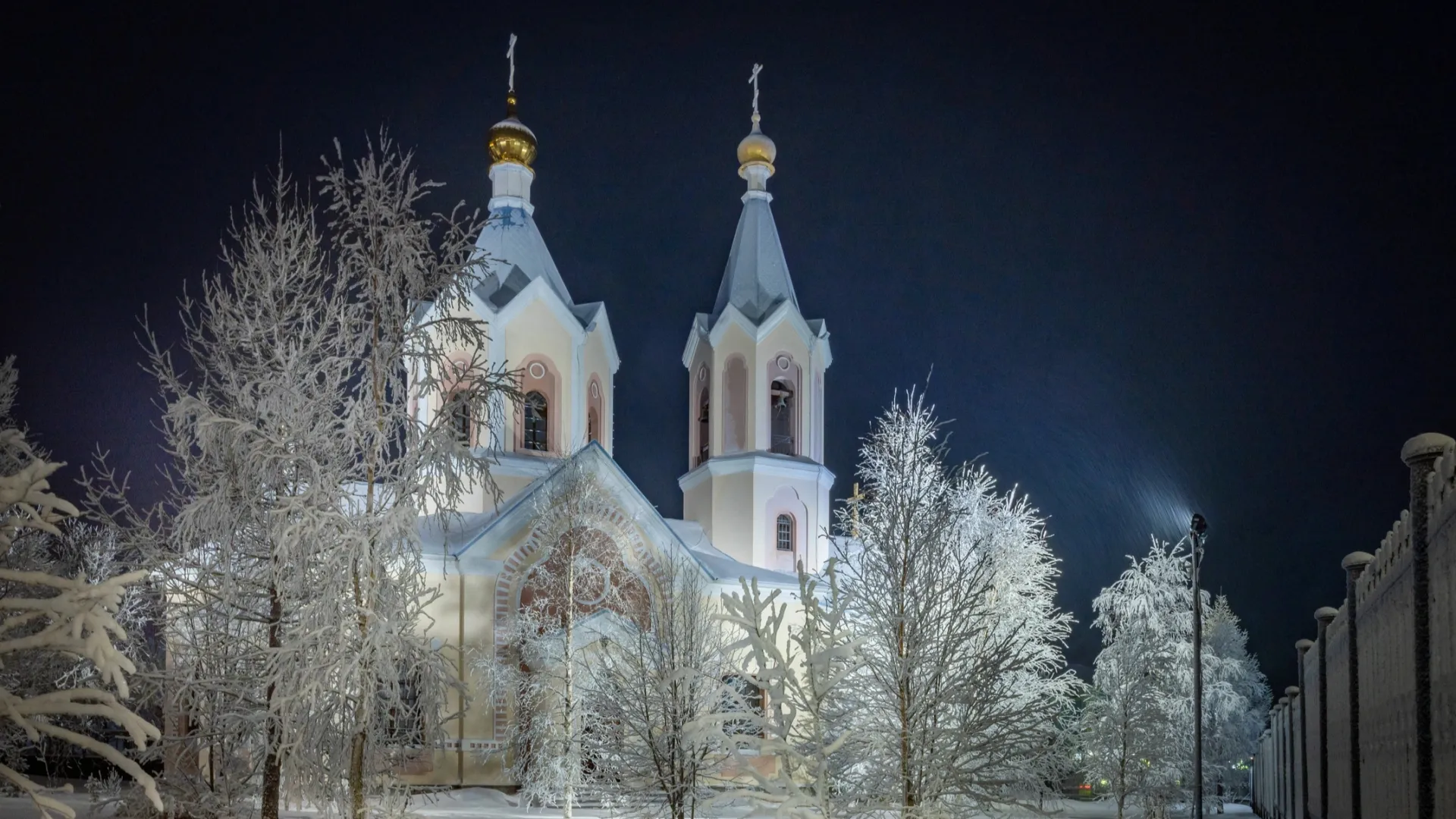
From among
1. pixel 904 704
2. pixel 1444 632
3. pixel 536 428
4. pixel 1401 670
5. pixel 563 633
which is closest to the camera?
pixel 1444 632

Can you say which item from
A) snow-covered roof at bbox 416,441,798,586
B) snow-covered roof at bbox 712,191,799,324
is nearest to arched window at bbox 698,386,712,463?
snow-covered roof at bbox 712,191,799,324

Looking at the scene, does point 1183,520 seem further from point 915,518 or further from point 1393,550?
point 1393,550

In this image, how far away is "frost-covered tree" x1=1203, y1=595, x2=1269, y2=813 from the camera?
32.8 m

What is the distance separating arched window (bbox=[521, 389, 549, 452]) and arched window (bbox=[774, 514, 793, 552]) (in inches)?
248

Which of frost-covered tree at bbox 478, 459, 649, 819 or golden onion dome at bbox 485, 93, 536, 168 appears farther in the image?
golden onion dome at bbox 485, 93, 536, 168

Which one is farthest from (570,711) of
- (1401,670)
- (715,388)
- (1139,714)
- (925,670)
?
(1401,670)

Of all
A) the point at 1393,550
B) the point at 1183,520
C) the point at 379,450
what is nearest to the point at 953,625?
the point at 1393,550

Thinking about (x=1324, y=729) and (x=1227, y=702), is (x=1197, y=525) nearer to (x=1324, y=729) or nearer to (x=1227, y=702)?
(x=1324, y=729)

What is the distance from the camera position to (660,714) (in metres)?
17.0

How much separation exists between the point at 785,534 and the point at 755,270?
692 cm

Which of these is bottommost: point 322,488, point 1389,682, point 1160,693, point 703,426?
point 1160,693

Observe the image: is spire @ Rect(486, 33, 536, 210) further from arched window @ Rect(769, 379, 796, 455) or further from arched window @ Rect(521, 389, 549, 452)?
arched window @ Rect(769, 379, 796, 455)

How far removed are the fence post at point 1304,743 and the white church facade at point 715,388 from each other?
1324cm

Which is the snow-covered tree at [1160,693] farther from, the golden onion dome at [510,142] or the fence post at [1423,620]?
the golden onion dome at [510,142]
